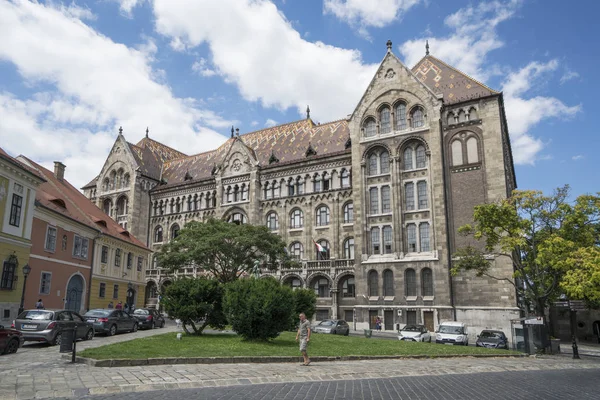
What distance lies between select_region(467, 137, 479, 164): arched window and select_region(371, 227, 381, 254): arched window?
10.6 metres

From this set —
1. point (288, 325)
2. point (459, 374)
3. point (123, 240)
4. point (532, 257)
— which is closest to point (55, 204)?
point (123, 240)

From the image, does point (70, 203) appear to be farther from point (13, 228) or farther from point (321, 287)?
point (321, 287)

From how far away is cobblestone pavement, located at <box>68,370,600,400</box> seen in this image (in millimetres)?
10711

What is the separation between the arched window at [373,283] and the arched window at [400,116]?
1423cm

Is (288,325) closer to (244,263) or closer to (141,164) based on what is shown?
(244,263)

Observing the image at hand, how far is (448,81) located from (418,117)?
5552 millimetres

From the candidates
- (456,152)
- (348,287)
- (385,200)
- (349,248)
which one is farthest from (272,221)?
(456,152)

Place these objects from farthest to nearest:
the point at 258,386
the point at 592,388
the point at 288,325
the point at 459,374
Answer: the point at 288,325
the point at 459,374
the point at 592,388
the point at 258,386

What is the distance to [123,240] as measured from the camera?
42250 mm

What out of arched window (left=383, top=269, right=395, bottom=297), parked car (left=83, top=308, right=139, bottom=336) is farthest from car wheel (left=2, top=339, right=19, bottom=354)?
arched window (left=383, top=269, right=395, bottom=297)

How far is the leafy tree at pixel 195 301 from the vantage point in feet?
77.3

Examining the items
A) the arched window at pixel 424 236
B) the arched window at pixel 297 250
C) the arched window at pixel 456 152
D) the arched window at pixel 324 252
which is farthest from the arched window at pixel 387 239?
the arched window at pixel 297 250

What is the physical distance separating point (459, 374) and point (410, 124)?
33507 millimetres

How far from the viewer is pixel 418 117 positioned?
46312 millimetres
